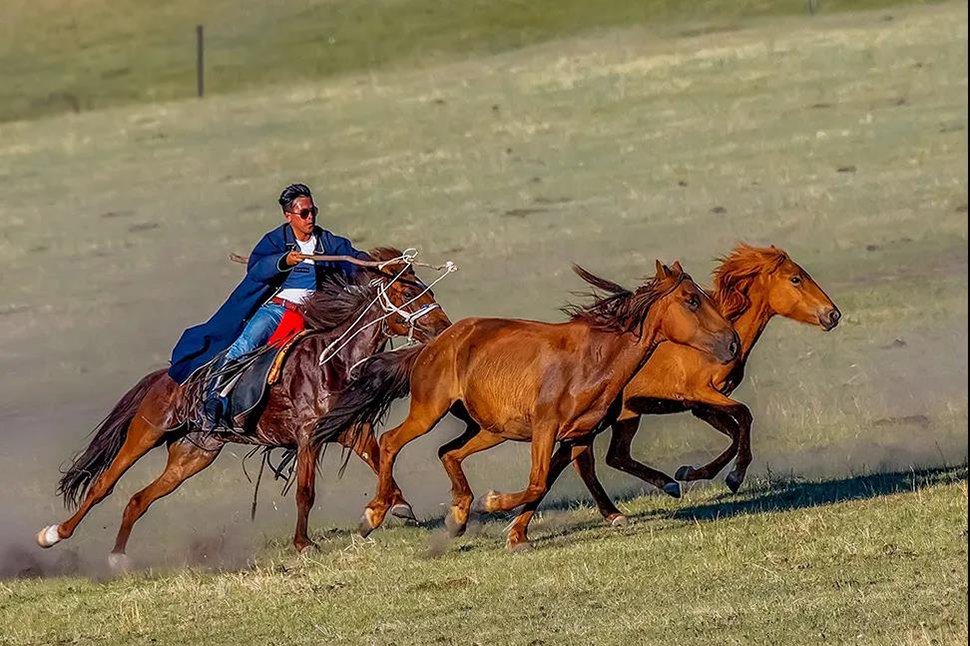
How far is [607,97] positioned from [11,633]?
889 inches

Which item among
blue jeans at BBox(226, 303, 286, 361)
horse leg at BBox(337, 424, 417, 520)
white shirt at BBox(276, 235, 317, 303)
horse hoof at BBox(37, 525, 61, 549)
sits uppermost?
white shirt at BBox(276, 235, 317, 303)

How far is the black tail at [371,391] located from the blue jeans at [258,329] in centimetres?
68

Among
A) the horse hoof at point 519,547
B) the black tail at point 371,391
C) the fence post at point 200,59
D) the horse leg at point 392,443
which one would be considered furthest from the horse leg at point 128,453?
the fence post at point 200,59

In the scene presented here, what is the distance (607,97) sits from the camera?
3159 cm

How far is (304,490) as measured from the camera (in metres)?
11.9

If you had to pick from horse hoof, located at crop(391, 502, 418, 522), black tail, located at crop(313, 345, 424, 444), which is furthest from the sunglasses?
horse hoof, located at crop(391, 502, 418, 522)

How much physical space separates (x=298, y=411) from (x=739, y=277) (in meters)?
2.92

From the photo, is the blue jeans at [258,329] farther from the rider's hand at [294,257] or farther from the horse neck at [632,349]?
the horse neck at [632,349]

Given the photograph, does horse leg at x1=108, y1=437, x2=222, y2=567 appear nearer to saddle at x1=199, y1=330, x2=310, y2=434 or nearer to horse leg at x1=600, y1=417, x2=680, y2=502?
saddle at x1=199, y1=330, x2=310, y2=434

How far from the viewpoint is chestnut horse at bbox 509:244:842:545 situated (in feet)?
39.6

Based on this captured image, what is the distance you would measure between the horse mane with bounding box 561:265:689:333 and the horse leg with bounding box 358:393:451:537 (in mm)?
1034

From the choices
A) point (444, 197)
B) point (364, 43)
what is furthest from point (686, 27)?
point (444, 197)

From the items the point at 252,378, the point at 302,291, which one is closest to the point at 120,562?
the point at 252,378

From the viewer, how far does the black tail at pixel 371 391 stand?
11805mm
